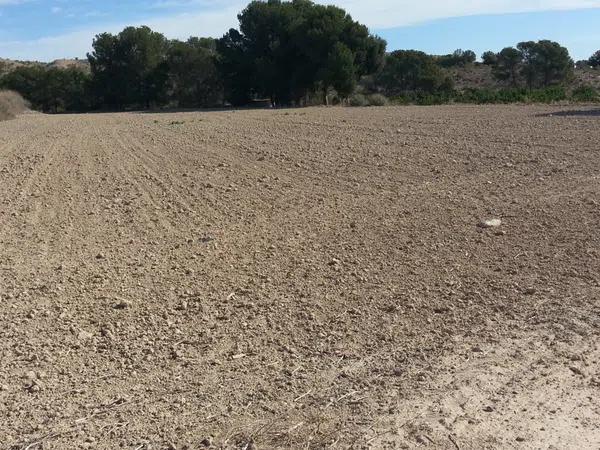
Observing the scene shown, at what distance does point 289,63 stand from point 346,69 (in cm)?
507

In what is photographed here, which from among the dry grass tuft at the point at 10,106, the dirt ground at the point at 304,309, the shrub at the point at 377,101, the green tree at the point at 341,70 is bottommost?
the dirt ground at the point at 304,309

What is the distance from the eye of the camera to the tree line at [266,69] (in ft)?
144

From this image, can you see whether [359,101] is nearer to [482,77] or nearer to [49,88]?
[49,88]

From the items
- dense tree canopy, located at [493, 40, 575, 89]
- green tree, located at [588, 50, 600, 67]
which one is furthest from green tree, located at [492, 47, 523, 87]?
green tree, located at [588, 50, 600, 67]

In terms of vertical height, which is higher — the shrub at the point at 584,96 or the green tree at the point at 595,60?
the green tree at the point at 595,60

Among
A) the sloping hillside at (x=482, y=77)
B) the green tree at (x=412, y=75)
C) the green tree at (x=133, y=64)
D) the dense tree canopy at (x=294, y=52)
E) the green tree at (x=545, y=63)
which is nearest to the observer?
the dense tree canopy at (x=294, y=52)

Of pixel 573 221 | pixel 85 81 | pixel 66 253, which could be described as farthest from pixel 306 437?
pixel 85 81

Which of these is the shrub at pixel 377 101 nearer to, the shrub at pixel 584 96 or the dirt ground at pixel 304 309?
the shrub at pixel 584 96

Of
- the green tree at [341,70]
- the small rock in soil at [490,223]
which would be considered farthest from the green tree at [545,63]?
the small rock in soil at [490,223]

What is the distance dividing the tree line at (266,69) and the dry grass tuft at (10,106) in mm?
9550

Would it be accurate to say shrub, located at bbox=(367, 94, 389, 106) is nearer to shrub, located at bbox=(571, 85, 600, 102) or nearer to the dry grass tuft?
shrub, located at bbox=(571, 85, 600, 102)

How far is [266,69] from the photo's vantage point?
45.4m

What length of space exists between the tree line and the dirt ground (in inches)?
1265

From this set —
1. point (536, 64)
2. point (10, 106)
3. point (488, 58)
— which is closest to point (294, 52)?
point (10, 106)
